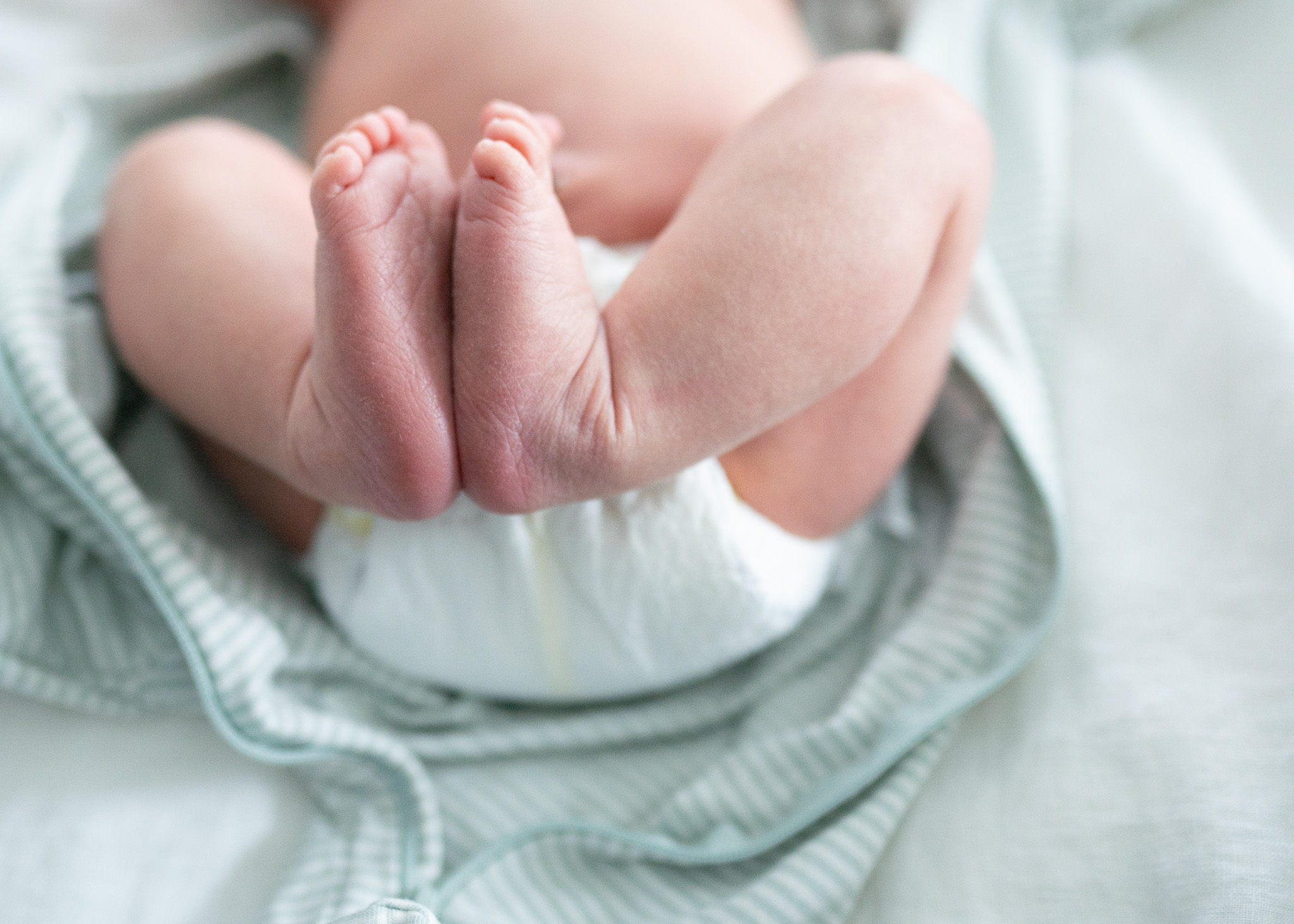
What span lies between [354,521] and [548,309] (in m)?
0.29

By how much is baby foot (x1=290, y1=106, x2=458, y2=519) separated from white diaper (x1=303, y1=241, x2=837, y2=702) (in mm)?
109

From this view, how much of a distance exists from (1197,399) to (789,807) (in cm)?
47

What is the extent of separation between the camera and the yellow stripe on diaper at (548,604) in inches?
26.8

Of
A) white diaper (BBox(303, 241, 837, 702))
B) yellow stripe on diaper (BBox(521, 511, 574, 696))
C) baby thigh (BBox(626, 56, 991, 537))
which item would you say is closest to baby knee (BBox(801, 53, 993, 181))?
baby thigh (BBox(626, 56, 991, 537))

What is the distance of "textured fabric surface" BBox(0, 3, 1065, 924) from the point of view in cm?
69

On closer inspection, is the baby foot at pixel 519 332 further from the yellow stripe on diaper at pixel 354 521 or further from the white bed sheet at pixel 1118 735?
the white bed sheet at pixel 1118 735

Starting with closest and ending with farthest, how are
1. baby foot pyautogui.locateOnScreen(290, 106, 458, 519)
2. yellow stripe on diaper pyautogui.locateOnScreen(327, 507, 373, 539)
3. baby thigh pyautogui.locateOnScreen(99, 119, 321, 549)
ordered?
baby foot pyautogui.locateOnScreen(290, 106, 458, 519) → baby thigh pyautogui.locateOnScreen(99, 119, 321, 549) → yellow stripe on diaper pyautogui.locateOnScreen(327, 507, 373, 539)

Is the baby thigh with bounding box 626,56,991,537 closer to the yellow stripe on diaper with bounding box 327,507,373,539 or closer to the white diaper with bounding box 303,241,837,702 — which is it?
the white diaper with bounding box 303,241,837,702

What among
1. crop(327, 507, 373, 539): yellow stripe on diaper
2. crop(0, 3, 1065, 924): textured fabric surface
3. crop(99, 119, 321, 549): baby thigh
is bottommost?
crop(0, 3, 1065, 924): textured fabric surface

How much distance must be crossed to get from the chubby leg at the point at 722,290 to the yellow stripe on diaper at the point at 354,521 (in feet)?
0.59

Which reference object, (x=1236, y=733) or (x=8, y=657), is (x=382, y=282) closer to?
(x=8, y=657)

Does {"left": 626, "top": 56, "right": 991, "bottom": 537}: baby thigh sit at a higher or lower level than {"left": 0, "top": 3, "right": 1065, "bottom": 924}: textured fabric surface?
higher

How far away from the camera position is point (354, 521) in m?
0.74

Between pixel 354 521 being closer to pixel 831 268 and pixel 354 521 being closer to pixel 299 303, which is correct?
pixel 299 303
